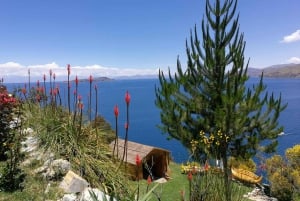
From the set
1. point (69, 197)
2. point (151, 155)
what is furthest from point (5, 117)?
point (151, 155)

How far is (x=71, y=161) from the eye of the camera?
499 centimetres

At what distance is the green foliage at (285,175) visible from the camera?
13.5 metres

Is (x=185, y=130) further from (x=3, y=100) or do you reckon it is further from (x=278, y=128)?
(x=3, y=100)

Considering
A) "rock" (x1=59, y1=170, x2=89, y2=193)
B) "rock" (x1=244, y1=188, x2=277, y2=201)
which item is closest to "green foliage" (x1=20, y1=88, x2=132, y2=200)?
"rock" (x1=59, y1=170, x2=89, y2=193)

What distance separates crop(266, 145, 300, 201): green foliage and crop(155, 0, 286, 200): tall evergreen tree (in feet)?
10.6

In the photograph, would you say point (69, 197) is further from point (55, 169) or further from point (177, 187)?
point (177, 187)

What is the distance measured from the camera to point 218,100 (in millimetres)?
11609

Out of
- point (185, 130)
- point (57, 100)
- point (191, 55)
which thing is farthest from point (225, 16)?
point (57, 100)

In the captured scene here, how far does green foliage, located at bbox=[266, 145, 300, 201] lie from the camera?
13484mm

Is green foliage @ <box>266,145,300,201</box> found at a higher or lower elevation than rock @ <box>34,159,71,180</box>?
lower

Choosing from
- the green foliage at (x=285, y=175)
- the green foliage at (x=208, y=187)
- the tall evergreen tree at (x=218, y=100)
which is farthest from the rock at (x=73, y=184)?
the green foliage at (x=285, y=175)

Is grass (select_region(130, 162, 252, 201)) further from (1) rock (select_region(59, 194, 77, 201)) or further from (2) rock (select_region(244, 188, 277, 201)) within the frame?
(2) rock (select_region(244, 188, 277, 201))

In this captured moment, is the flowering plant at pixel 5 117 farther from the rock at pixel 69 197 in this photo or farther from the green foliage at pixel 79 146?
the rock at pixel 69 197

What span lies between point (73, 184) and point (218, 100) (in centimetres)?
836
